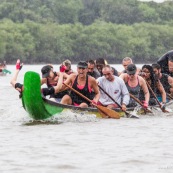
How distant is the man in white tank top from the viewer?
1518 cm

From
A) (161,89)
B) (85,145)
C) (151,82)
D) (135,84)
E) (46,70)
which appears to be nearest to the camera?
(85,145)

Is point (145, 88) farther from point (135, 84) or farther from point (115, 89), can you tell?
point (115, 89)

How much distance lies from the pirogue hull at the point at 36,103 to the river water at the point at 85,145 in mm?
202

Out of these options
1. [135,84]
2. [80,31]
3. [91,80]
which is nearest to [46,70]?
[91,80]

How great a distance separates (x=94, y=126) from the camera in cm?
1382

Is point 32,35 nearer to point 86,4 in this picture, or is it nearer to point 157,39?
point 157,39

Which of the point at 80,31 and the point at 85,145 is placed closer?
the point at 85,145

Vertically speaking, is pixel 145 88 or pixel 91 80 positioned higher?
pixel 91 80

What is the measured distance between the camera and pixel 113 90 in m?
15.3

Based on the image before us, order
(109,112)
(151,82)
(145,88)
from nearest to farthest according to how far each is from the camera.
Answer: (109,112), (145,88), (151,82)

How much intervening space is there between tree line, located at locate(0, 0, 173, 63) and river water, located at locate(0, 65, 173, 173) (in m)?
85.5

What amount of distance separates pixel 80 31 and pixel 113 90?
104 m

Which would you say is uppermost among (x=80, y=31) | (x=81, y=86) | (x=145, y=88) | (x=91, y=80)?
(x=91, y=80)

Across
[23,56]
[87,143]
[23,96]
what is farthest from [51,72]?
[23,56]
